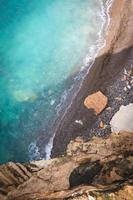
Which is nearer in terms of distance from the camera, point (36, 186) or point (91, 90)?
point (36, 186)

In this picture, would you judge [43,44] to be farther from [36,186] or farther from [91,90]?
[36,186]

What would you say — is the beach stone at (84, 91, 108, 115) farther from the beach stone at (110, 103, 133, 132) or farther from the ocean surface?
the ocean surface

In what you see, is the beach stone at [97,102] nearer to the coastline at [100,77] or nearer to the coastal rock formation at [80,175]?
the coastline at [100,77]

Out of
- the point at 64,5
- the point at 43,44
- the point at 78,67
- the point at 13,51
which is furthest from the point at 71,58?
the point at 64,5

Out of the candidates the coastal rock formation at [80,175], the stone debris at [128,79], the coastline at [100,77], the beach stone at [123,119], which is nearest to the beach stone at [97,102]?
the coastline at [100,77]

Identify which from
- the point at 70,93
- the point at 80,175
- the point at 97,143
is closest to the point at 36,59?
the point at 70,93

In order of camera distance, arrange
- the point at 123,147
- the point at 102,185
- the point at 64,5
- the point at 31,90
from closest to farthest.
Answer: the point at 102,185 < the point at 123,147 < the point at 31,90 < the point at 64,5

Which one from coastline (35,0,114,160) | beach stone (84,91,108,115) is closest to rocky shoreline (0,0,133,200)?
beach stone (84,91,108,115)
